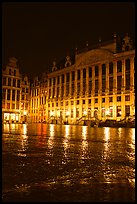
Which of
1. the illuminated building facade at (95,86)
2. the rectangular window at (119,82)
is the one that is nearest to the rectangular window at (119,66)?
the illuminated building facade at (95,86)

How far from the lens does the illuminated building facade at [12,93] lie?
234 feet

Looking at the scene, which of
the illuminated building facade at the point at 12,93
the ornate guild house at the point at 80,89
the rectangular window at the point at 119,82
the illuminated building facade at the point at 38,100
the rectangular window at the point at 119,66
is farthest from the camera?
the illuminated building facade at the point at 38,100

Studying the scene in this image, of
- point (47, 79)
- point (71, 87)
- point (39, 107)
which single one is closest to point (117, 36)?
point (71, 87)

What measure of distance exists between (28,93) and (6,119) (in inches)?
611

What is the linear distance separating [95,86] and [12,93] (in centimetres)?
2524

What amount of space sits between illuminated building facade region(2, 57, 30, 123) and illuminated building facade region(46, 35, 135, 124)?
27.6ft

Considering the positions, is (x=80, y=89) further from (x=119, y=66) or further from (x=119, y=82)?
(x=119, y=66)

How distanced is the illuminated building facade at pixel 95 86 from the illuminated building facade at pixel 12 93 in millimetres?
8411

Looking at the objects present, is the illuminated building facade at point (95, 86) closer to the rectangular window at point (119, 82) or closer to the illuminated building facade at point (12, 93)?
the rectangular window at point (119, 82)

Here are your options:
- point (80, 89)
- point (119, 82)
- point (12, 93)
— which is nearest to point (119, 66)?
point (119, 82)

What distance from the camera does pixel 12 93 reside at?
73812 millimetres

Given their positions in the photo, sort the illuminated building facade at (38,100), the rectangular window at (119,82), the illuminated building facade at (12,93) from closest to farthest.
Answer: the rectangular window at (119,82) → the illuminated building facade at (12,93) → the illuminated building facade at (38,100)

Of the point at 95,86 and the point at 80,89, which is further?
the point at 80,89

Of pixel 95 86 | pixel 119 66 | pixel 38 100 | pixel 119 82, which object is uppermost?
pixel 119 66
